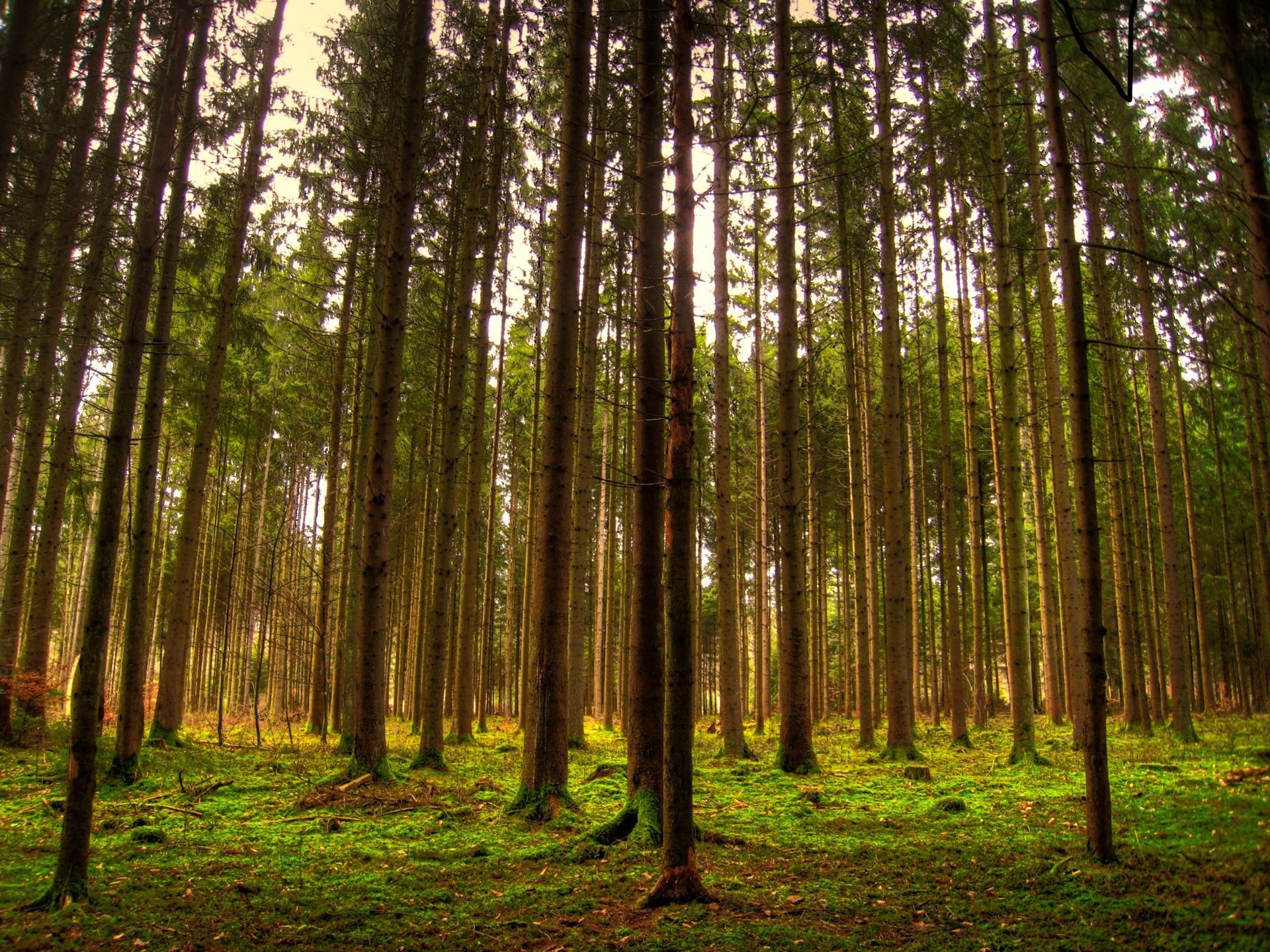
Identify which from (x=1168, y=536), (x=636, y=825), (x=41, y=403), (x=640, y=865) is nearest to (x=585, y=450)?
(x=636, y=825)

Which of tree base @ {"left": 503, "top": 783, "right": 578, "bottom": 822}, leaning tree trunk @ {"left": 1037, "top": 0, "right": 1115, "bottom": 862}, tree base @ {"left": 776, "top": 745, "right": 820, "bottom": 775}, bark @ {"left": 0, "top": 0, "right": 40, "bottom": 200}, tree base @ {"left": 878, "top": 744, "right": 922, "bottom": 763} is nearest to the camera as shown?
bark @ {"left": 0, "top": 0, "right": 40, "bottom": 200}

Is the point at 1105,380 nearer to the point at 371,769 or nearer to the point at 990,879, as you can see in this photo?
the point at 990,879

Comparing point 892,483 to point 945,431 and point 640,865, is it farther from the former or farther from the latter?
point 640,865

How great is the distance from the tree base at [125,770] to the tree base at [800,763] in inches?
339

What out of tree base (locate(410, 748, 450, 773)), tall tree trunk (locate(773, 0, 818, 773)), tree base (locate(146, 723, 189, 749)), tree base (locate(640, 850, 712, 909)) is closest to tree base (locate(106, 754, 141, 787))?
tree base (locate(146, 723, 189, 749))

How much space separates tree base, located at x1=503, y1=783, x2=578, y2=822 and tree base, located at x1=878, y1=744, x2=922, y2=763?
6.49 metres

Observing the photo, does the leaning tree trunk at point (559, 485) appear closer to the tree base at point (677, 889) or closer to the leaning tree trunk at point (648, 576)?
the leaning tree trunk at point (648, 576)

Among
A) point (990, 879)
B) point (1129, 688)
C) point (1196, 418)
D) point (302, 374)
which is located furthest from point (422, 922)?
point (1196, 418)

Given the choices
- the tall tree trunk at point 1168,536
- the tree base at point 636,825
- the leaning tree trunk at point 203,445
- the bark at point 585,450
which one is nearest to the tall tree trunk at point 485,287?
the bark at point 585,450

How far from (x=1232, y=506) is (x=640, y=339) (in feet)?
87.4

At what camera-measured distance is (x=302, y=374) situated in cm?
2048

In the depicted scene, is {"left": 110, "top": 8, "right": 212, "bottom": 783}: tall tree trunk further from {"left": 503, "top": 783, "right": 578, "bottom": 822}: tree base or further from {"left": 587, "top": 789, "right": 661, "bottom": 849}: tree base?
{"left": 587, "top": 789, "right": 661, "bottom": 849}: tree base

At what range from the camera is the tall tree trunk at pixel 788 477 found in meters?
10.9

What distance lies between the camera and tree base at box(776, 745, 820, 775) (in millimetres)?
10641
